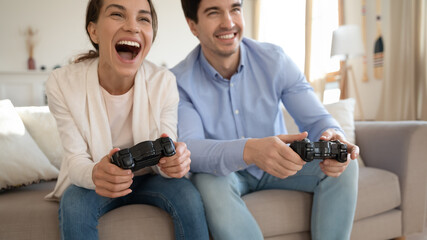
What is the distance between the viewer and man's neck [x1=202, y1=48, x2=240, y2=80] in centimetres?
139

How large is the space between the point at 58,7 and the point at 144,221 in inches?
214

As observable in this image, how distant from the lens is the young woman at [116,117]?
0.99 m

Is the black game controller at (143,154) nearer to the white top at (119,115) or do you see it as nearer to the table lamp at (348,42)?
the white top at (119,115)

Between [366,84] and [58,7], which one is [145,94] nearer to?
[366,84]

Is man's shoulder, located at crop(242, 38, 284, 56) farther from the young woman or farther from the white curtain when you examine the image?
the white curtain

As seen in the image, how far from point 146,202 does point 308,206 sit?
1.88ft

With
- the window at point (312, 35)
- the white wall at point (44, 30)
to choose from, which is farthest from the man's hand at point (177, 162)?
the white wall at point (44, 30)

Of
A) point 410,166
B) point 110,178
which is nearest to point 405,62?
point 410,166

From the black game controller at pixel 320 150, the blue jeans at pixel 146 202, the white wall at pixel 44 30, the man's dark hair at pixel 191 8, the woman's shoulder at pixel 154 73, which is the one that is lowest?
the blue jeans at pixel 146 202

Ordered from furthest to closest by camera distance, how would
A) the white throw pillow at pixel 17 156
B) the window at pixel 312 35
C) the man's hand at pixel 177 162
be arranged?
the window at pixel 312 35
the white throw pillow at pixel 17 156
the man's hand at pixel 177 162

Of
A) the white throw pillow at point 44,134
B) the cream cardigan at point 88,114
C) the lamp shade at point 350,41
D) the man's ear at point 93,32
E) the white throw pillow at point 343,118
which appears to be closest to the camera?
the cream cardigan at point 88,114

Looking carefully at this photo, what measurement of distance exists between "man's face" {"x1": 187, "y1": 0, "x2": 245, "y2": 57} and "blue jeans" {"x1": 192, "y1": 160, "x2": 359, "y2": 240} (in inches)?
19.9

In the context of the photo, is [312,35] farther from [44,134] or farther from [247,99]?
[44,134]

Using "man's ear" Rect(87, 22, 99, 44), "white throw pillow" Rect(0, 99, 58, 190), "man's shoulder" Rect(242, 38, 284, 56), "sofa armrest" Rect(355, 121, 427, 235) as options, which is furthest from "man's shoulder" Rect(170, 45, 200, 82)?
"sofa armrest" Rect(355, 121, 427, 235)
